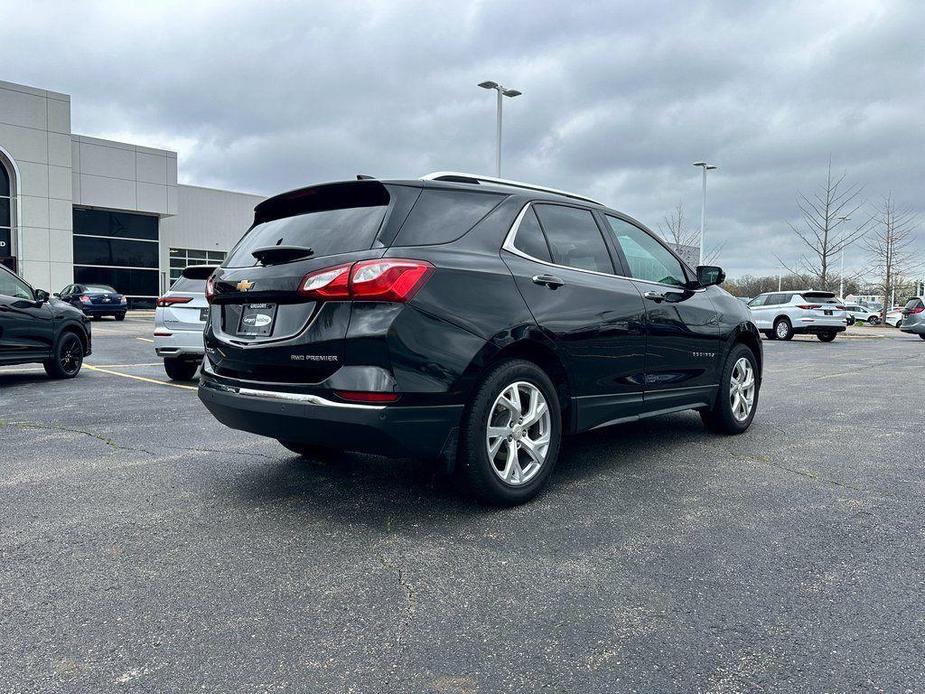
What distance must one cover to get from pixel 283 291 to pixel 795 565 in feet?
8.91

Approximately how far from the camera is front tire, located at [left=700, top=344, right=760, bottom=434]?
579 cm

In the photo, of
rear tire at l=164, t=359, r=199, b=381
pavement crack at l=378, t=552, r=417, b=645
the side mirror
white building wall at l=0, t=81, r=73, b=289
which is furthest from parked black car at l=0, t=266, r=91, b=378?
white building wall at l=0, t=81, r=73, b=289

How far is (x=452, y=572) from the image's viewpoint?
9.81ft

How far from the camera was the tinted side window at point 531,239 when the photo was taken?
407cm

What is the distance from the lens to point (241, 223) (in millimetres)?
48125

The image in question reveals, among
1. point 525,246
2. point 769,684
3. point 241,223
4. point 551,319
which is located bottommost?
point 769,684

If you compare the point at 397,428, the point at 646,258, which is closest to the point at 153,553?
the point at 397,428

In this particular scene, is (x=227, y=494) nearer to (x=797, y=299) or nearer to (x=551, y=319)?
(x=551, y=319)

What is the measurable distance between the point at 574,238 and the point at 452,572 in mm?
2373

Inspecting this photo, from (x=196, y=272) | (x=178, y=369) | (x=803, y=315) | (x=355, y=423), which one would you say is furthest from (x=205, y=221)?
(x=355, y=423)

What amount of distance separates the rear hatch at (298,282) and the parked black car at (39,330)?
21.2 ft

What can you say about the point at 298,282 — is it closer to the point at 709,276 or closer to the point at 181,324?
the point at 709,276

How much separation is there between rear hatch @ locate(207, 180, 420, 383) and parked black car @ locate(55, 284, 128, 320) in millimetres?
28188

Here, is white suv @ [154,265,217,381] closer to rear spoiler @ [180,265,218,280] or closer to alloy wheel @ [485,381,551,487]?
rear spoiler @ [180,265,218,280]
